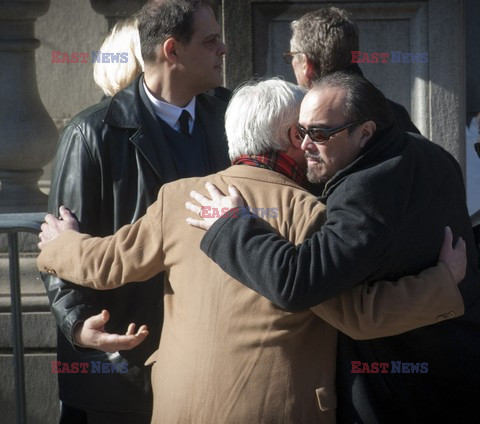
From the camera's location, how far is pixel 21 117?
5.16 metres

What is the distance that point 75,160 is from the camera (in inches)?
127

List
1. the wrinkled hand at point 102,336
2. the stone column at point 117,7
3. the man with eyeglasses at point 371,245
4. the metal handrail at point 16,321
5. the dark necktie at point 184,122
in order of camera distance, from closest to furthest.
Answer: the man with eyeglasses at point 371,245 → the wrinkled hand at point 102,336 → the dark necktie at point 184,122 → the metal handrail at point 16,321 → the stone column at point 117,7

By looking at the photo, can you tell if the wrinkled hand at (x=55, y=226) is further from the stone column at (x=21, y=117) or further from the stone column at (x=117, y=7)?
the stone column at (x=117, y=7)

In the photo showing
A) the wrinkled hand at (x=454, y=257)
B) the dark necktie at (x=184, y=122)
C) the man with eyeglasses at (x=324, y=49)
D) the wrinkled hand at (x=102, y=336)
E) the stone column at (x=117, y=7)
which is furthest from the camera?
the stone column at (x=117, y=7)

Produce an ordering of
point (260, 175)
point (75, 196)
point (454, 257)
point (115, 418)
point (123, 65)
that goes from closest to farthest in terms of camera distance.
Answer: point (454, 257)
point (260, 175)
point (75, 196)
point (115, 418)
point (123, 65)

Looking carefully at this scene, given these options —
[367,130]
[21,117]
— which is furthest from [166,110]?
[21,117]

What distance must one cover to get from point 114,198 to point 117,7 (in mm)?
2381

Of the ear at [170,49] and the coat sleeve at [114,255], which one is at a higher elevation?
the ear at [170,49]

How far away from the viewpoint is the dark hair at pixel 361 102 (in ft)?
8.67

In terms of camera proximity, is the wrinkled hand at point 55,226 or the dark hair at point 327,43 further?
the dark hair at point 327,43

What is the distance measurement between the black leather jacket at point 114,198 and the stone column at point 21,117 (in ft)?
6.01

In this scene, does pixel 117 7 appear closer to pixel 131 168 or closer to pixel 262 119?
pixel 131 168

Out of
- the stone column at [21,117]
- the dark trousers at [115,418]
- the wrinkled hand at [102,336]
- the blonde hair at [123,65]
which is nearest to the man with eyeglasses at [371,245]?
the wrinkled hand at [102,336]

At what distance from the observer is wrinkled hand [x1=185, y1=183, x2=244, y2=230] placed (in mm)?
2652
